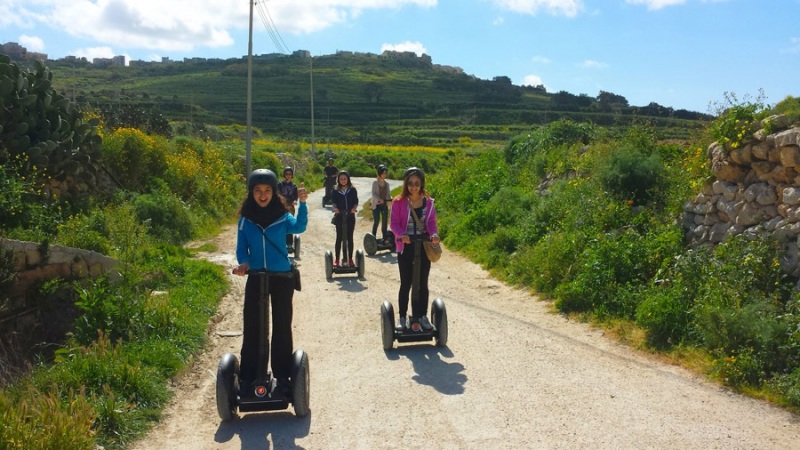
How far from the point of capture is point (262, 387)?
19.7 feet

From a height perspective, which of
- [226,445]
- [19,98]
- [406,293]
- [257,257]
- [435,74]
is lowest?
[226,445]

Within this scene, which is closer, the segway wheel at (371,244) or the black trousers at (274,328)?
the black trousers at (274,328)

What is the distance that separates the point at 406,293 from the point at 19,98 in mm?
9332

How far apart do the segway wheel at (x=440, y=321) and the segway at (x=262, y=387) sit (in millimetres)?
2529

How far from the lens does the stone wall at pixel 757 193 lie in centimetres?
812

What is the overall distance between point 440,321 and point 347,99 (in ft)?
294

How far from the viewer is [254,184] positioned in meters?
5.98

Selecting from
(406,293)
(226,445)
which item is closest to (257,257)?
(226,445)

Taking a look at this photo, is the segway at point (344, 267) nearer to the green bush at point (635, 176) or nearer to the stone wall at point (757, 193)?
the green bush at point (635, 176)

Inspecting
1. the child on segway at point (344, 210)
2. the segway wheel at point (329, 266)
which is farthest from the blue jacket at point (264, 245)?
the child on segway at point (344, 210)

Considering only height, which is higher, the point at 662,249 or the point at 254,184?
the point at 254,184

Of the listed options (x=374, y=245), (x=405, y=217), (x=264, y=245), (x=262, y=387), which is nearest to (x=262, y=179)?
(x=264, y=245)

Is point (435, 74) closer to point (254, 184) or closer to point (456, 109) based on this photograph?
point (456, 109)

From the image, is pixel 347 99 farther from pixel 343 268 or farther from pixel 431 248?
pixel 431 248
